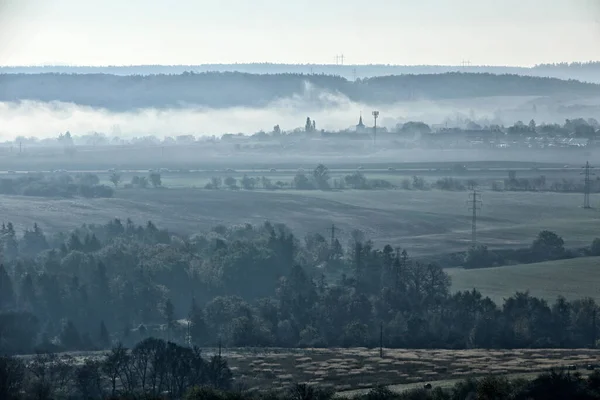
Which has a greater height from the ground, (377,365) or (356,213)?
(356,213)

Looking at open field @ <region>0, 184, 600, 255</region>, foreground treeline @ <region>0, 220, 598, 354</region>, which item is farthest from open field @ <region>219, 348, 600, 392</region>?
open field @ <region>0, 184, 600, 255</region>

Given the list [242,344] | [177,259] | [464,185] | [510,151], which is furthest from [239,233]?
[510,151]

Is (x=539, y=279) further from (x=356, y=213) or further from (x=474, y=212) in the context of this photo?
(x=356, y=213)

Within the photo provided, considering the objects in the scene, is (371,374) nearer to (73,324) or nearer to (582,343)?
(582,343)

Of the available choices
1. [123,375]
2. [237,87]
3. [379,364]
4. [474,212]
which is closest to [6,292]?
[123,375]

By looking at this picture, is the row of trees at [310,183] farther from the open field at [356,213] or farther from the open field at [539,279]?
the open field at [539,279]

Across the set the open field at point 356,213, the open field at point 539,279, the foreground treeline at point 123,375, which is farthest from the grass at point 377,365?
the open field at point 356,213
